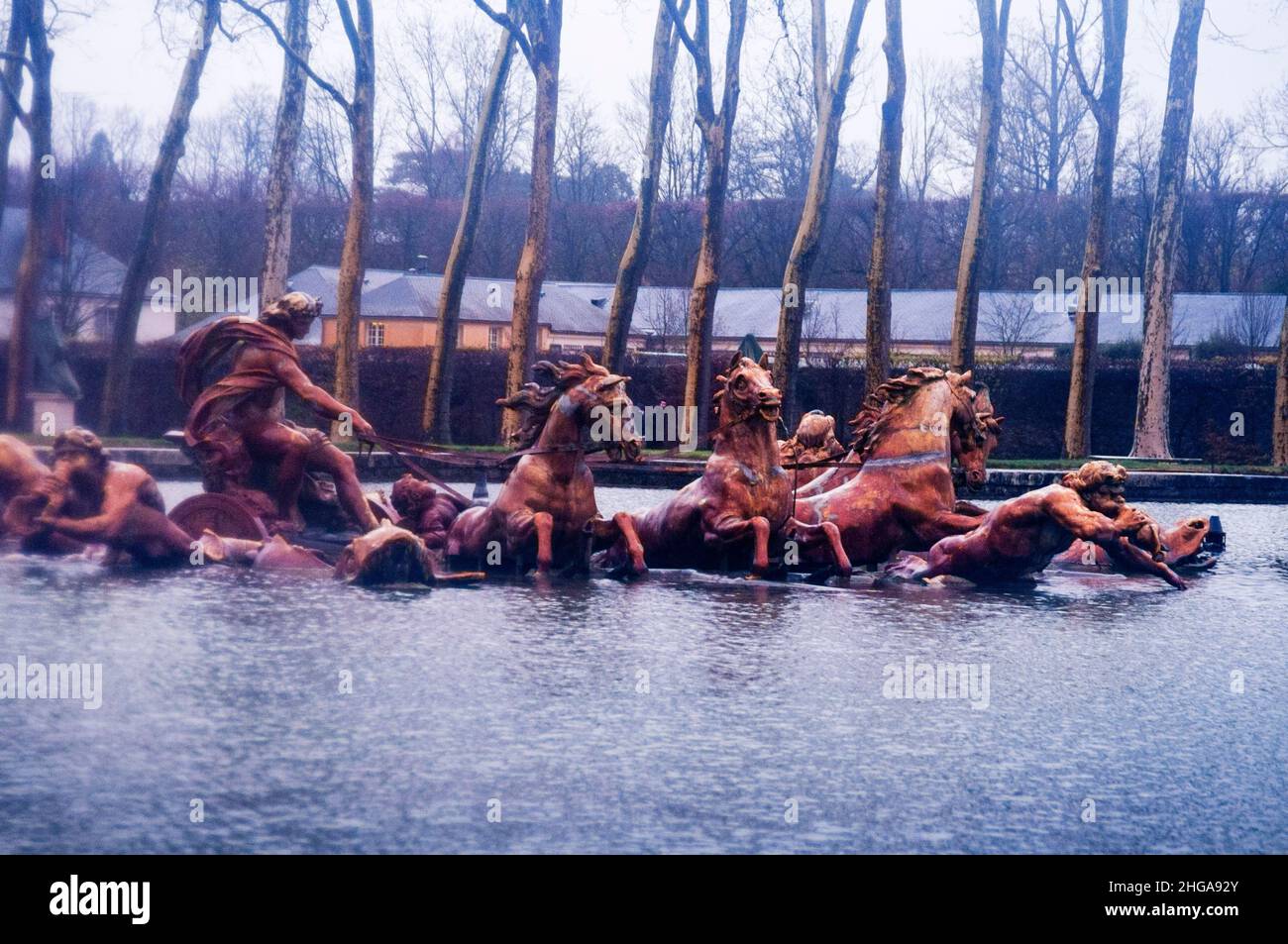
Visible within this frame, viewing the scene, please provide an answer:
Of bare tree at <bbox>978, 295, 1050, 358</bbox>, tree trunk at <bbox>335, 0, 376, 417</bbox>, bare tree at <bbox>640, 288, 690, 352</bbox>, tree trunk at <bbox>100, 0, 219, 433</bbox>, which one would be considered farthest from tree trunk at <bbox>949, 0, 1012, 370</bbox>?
bare tree at <bbox>640, 288, 690, 352</bbox>

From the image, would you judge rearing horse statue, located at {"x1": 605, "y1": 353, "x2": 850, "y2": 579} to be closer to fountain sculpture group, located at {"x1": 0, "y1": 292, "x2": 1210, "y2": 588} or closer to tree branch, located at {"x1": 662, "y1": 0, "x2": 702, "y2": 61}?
fountain sculpture group, located at {"x1": 0, "y1": 292, "x2": 1210, "y2": 588}

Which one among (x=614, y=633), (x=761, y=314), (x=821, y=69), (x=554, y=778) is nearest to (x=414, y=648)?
(x=614, y=633)

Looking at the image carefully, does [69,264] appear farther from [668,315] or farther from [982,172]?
[668,315]

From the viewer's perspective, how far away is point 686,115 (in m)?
38.9

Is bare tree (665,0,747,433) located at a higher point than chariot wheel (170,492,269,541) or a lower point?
higher

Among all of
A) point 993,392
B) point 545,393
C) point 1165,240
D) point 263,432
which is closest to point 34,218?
point 263,432

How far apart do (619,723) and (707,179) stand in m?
22.6

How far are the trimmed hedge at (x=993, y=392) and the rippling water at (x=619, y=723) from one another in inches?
879

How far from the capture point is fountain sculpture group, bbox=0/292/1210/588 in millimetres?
11258

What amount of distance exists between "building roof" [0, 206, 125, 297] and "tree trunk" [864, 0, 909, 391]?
12.3m

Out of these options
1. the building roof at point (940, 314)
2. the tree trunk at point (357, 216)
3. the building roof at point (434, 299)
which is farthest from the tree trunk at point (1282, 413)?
the building roof at point (434, 299)

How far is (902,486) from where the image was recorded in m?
12.2
